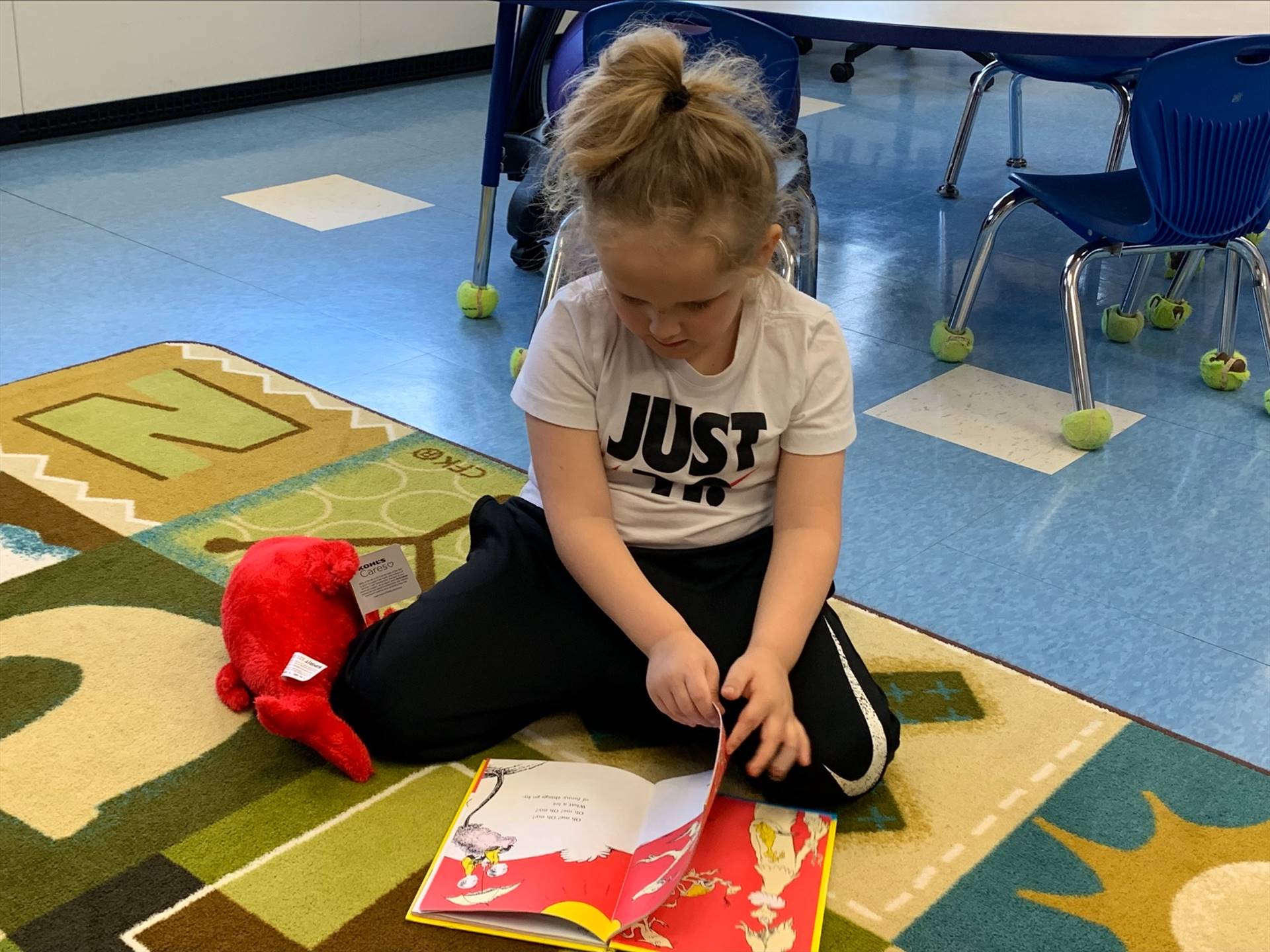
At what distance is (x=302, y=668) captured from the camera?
1.22m

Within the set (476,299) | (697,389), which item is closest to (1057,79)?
(476,299)

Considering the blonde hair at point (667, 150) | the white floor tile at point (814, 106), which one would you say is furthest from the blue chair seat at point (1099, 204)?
the white floor tile at point (814, 106)

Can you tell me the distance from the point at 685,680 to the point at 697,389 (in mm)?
269

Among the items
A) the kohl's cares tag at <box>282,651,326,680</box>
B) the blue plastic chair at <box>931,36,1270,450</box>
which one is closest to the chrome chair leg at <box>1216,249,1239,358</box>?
the blue plastic chair at <box>931,36,1270,450</box>

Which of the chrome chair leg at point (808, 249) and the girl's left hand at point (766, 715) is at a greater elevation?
the chrome chair leg at point (808, 249)

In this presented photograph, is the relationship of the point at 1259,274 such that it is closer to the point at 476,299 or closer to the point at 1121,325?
the point at 1121,325

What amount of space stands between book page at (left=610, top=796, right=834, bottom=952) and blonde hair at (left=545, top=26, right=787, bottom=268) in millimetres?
483

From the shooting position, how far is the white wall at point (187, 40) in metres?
3.19

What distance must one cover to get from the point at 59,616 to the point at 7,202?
1743mm

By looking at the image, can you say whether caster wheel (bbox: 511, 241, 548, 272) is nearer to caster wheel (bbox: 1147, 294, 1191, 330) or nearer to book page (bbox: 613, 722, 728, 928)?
caster wheel (bbox: 1147, 294, 1191, 330)

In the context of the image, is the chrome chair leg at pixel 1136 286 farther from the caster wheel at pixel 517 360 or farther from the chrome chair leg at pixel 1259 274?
the caster wheel at pixel 517 360

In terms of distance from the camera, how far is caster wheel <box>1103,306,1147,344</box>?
2449 millimetres

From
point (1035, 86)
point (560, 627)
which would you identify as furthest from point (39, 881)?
point (1035, 86)

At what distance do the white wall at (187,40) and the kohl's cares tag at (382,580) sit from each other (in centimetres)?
242
